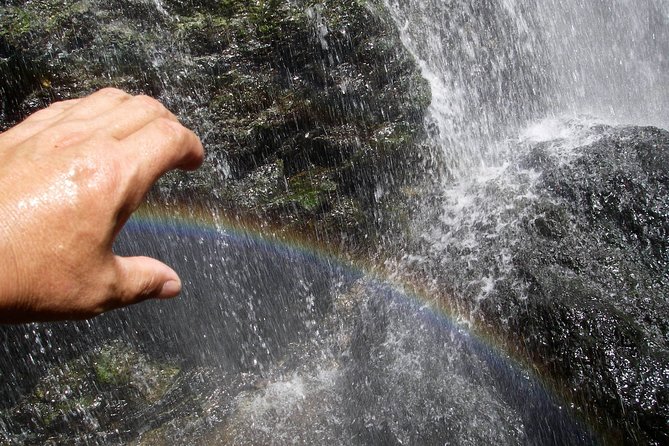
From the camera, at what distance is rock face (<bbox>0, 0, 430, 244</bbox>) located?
15.9 ft

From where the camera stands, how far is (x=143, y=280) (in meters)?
1.50

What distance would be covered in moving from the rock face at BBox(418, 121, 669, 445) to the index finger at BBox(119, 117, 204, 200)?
3.84 metres

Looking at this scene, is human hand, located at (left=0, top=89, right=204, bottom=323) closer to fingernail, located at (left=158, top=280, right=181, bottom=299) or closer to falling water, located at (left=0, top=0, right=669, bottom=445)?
fingernail, located at (left=158, top=280, right=181, bottom=299)

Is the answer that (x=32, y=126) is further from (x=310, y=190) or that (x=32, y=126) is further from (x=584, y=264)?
(x=584, y=264)

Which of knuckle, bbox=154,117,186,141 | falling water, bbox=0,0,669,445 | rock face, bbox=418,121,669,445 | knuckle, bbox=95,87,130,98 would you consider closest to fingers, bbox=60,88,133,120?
knuckle, bbox=95,87,130,98

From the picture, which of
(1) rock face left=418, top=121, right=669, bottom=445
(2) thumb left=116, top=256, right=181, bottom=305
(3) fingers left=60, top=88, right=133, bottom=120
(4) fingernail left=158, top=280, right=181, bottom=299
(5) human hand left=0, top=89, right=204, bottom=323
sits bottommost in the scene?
(1) rock face left=418, top=121, right=669, bottom=445

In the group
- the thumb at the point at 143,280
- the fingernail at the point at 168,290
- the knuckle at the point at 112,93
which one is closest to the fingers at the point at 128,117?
the knuckle at the point at 112,93

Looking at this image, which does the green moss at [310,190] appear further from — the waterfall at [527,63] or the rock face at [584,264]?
the waterfall at [527,63]

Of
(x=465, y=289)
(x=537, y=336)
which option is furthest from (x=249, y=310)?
(x=537, y=336)

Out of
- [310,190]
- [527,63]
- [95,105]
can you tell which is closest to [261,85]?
[310,190]

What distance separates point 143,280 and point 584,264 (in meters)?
4.45

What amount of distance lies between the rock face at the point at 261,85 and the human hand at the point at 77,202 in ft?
12.8

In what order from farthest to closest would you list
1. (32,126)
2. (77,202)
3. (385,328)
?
(385,328) → (32,126) → (77,202)

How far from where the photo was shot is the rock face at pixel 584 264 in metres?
3.57
